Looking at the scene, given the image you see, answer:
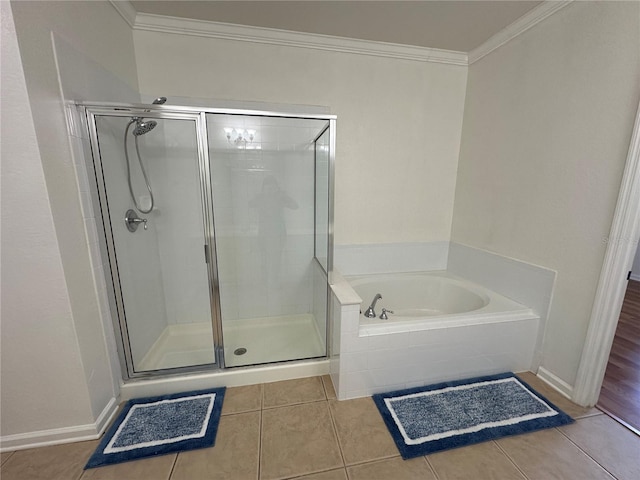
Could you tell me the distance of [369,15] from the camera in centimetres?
177

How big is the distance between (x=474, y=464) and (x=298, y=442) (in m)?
0.84

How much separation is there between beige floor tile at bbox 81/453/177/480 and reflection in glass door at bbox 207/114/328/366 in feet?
2.51

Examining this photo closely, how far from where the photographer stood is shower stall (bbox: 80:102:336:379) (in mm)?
1589

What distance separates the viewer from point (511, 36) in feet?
6.19

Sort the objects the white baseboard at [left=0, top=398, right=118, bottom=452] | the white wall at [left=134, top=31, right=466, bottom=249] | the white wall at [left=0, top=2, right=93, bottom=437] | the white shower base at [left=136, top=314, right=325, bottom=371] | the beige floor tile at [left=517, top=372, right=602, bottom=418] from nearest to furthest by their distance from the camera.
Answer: the white wall at [left=0, top=2, right=93, bottom=437] < the white baseboard at [left=0, top=398, right=118, bottom=452] < the beige floor tile at [left=517, top=372, right=602, bottom=418] < the white shower base at [left=136, top=314, right=325, bottom=371] < the white wall at [left=134, top=31, right=466, bottom=249]

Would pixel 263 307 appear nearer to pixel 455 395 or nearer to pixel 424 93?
pixel 455 395

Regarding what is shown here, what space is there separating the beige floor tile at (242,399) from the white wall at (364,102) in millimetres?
1358

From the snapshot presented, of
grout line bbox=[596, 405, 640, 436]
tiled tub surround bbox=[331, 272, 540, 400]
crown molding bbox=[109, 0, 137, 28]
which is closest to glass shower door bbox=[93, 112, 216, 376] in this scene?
crown molding bbox=[109, 0, 137, 28]

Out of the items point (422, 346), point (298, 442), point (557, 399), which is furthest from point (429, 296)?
point (298, 442)

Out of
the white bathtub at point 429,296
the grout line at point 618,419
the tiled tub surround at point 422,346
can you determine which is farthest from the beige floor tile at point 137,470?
the grout line at point 618,419

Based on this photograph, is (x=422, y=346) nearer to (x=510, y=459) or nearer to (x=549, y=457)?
(x=510, y=459)

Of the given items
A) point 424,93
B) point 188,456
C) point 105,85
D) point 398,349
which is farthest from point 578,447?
point 105,85

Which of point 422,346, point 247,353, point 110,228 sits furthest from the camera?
point 247,353

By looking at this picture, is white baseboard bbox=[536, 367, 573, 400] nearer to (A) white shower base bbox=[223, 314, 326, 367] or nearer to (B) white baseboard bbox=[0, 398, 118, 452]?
(A) white shower base bbox=[223, 314, 326, 367]
